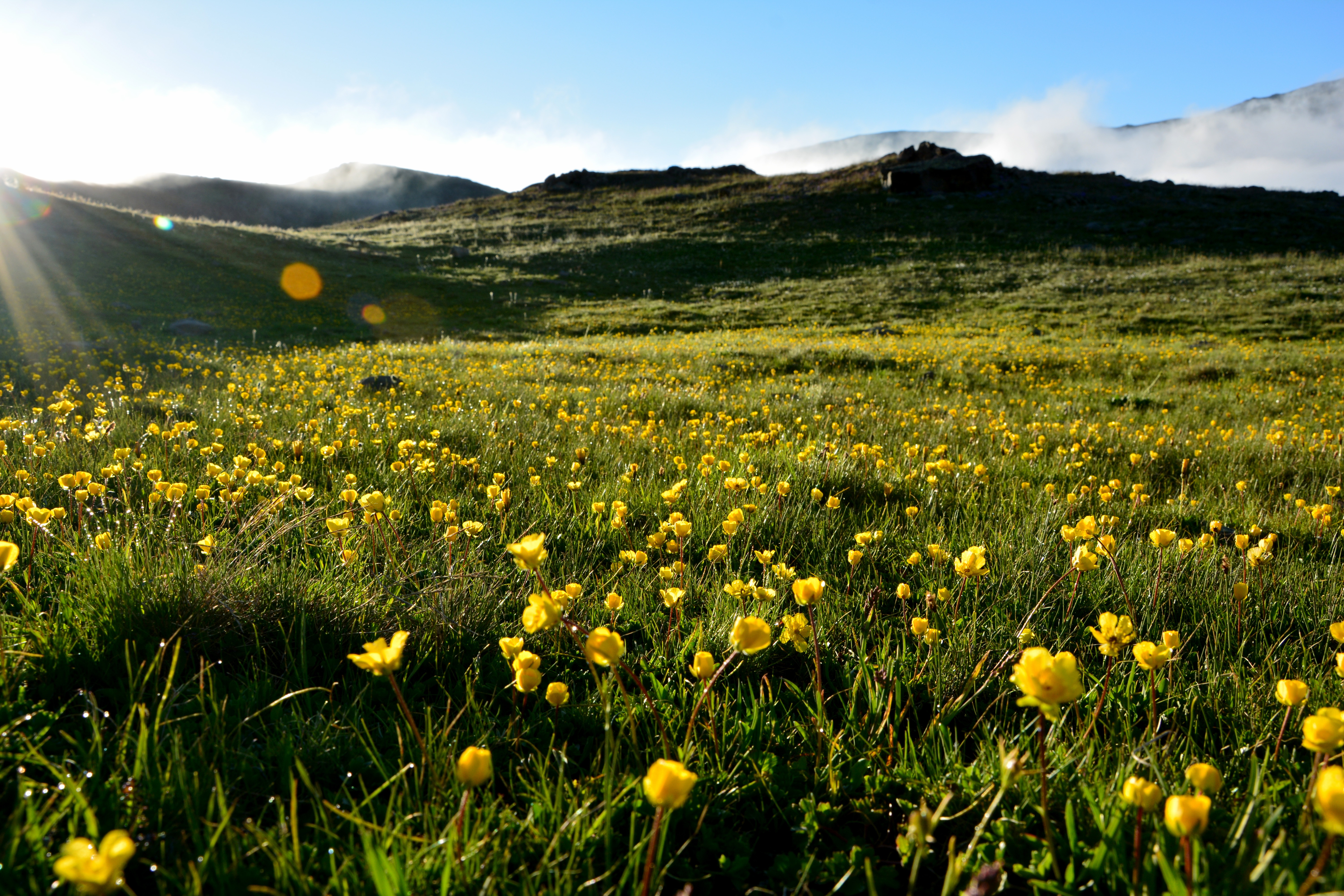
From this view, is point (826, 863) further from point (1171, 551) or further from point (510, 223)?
point (510, 223)

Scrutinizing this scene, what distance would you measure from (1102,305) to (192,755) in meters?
29.4

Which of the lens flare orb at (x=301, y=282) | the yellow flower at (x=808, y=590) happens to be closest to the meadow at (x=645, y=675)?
the yellow flower at (x=808, y=590)

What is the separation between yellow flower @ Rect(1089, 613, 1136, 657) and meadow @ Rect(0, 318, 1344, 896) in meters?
0.01

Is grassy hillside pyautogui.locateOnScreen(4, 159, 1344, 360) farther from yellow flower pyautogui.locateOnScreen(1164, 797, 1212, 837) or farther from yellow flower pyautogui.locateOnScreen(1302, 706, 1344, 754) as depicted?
yellow flower pyautogui.locateOnScreen(1302, 706, 1344, 754)

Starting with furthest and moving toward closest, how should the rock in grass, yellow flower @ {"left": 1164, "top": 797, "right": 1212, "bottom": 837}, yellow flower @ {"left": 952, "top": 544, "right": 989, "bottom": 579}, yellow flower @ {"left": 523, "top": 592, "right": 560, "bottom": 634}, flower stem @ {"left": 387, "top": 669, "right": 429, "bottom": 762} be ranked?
the rock in grass, yellow flower @ {"left": 952, "top": 544, "right": 989, "bottom": 579}, yellow flower @ {"left": 523, "top": 592, "right": 560, "bottom": 634}, flower stem @ {"left": 387, "top": 669, "right": 429, "bottom": 762}, yellow flower @ {"left": 1164, "top": 797, "right": 1212, "bottom": 837}

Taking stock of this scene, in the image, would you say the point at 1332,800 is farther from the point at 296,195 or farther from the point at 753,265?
the point at 296,195

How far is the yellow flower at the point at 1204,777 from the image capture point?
1.14 meters

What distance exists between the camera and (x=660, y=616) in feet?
7.97

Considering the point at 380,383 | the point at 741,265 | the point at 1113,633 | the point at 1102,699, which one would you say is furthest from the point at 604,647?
the point at 741,265

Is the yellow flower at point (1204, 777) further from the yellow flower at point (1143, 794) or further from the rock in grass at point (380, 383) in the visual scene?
the rock in grass at point (380, 383)

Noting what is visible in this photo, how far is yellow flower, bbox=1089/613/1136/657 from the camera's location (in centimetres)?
171

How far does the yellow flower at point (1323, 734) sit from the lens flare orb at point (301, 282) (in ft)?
91.3

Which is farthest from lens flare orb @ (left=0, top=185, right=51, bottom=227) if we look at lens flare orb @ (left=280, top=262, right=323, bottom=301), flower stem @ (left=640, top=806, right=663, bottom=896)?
flower stem @ (left=640, top=806, right=663, bottom=896)

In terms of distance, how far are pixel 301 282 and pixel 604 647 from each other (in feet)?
99.8
